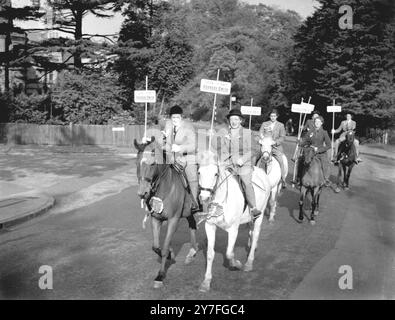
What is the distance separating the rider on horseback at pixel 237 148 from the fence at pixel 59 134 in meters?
25.0

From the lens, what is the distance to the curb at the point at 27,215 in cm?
1070

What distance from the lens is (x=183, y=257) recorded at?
823 centimetres

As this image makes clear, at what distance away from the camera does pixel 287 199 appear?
14.5 metres

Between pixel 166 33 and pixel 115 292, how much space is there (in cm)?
3268

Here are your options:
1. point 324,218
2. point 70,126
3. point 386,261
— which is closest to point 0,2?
point 70,126

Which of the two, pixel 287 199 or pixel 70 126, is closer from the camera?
pixel 287 199

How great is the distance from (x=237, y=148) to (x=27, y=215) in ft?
22.7

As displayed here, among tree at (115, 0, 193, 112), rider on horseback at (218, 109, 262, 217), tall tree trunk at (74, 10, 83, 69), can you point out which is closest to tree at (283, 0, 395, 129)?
tree at (115, 0, 193, 112)

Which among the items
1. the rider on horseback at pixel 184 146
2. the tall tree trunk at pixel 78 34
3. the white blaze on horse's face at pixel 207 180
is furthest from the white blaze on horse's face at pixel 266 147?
the tall tree trunk at pixel 78 34

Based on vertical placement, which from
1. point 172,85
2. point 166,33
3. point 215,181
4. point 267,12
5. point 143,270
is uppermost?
point 267,12

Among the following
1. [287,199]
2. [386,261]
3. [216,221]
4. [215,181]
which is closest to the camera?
[215,181]

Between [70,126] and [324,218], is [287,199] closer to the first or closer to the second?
[324,218]

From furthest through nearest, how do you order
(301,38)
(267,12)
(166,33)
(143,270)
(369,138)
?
(267,12) < (301,38) < (369,138) < (166,33) < (143,270)

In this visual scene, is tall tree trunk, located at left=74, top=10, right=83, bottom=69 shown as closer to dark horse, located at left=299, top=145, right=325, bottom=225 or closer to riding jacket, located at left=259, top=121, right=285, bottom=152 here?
riding jacket, located at left=259, top=121, right=285, bottom=152
